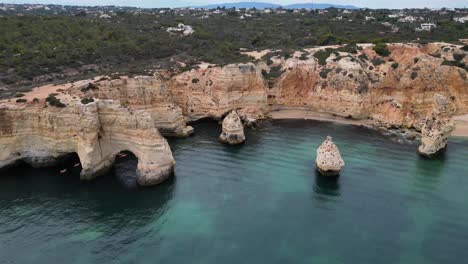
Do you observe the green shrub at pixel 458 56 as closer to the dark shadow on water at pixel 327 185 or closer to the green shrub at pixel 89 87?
the dark shadow on water at pixel 327 185

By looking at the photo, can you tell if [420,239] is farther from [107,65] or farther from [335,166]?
[107,65]

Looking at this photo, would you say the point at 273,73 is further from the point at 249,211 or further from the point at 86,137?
the point at 249,211

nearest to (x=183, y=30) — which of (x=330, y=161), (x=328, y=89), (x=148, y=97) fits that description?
(x=328, y=89)

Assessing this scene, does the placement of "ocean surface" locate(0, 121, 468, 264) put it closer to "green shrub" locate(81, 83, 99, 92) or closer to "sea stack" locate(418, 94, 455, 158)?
"sea stack" locate(418, 94, 455, 158)

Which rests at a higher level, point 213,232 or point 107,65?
point 107,65

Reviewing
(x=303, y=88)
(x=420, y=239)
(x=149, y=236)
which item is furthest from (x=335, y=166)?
(x=303, y=88)

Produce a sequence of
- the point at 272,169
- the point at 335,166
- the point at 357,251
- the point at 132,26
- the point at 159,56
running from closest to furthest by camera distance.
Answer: the point at 357,251
the point at 335,166
the point at 272,169
the point at 159,56
the point at 132,26

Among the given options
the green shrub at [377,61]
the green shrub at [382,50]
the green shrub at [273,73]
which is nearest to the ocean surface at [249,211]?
the green shrub at [273,73]
